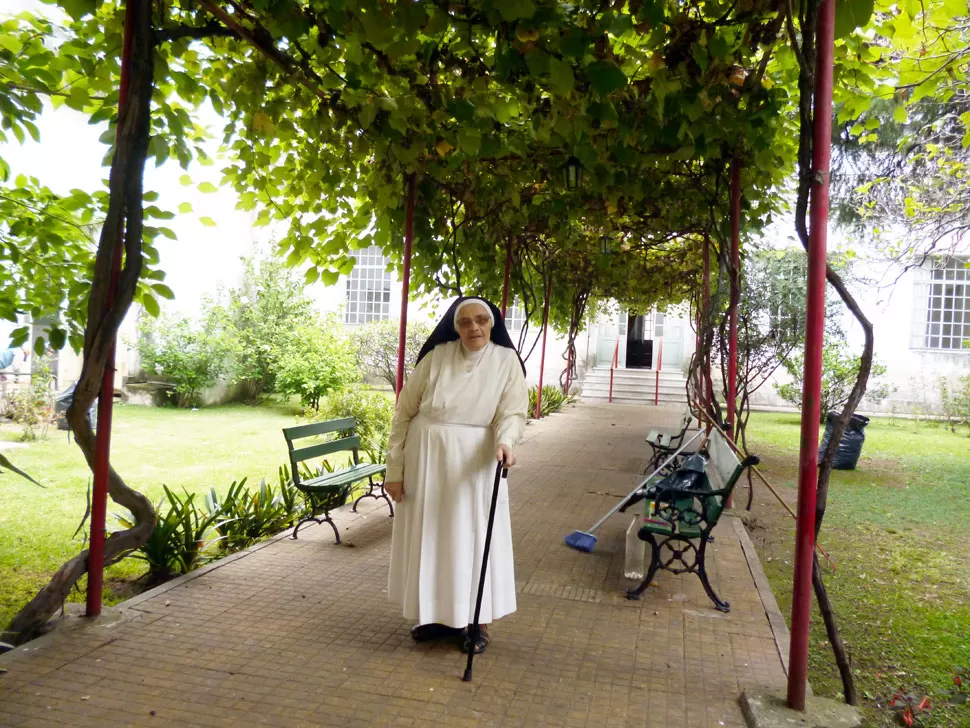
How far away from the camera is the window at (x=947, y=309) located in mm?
19781

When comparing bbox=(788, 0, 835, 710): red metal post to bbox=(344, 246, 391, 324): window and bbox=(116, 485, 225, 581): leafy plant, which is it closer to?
bbox=(116, 485, 225, 581): leafy plant

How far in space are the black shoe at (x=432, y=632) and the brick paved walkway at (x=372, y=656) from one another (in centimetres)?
9

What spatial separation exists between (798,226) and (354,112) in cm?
326

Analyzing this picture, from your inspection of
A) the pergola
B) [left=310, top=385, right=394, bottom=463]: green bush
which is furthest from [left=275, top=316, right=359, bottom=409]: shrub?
the pergola

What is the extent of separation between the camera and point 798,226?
3242 millimetres

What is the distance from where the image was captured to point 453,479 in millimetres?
3676

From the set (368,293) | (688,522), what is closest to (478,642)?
(688,522)

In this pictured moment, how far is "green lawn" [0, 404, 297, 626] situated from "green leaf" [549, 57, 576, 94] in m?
4.31

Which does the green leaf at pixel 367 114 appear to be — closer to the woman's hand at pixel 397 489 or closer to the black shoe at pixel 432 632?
the woman's hand at pixel 397 489

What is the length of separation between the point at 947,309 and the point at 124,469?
20364 millimetres

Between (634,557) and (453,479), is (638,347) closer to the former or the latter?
(634,557)

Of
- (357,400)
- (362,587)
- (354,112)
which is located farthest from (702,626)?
(357,400)

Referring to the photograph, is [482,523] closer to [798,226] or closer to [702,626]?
[702,626]

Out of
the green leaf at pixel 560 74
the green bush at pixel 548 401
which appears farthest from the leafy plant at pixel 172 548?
the green bush at pixel 548 401
